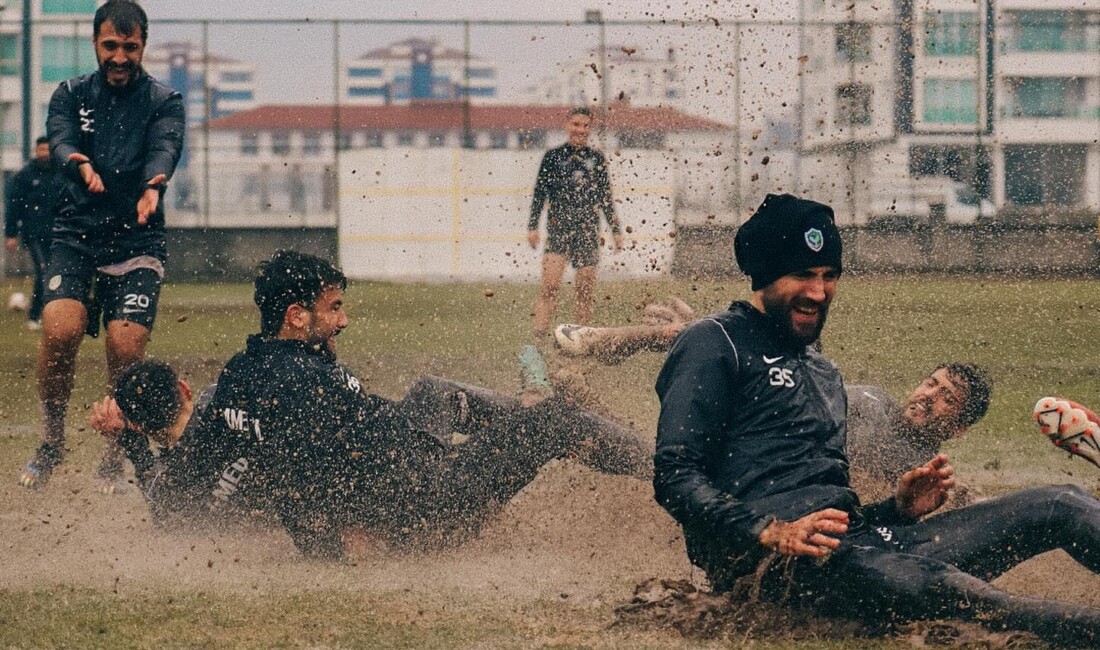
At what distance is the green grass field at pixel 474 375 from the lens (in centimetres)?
434

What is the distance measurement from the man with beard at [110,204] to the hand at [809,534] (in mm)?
3734

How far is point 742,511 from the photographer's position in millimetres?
4004

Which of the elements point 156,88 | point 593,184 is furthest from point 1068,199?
point 156,88

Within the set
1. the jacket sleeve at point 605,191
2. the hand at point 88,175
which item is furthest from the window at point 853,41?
the hand at point 88,175

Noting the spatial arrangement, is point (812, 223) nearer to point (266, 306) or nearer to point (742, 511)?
point (742, 511)

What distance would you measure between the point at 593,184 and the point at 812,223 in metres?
7.67

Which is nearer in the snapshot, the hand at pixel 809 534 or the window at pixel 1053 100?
the hand at pixel 809 534

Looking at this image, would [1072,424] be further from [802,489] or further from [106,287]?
[106,287]

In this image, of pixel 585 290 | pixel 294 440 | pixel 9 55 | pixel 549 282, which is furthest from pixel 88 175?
pixel 9 55

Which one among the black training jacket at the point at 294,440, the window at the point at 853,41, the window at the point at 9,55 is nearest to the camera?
the black training jacket at the point at 294,440

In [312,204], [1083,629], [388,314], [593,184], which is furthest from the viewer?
[312,204]

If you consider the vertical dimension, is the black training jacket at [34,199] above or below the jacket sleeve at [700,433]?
above

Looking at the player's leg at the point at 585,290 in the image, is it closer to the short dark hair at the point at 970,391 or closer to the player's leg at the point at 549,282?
the player's leg at the point at 549,282

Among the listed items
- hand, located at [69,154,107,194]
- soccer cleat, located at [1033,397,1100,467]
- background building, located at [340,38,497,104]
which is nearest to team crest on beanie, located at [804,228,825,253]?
soccer cleat, located at [1033,397,1100,467]
